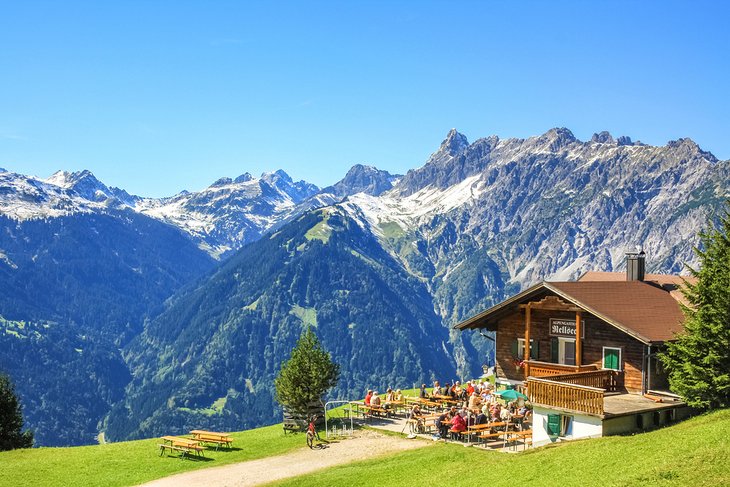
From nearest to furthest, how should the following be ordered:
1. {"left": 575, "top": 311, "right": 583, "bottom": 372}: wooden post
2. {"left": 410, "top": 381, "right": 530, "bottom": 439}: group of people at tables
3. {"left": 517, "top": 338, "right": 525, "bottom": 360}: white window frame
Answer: {"left": 410, "top": 381, "right": 530, "bottom": 439}: group of people at tables, {"left": 575, "top": 311, "right": 583, "bottom": 372}: wooden post, {"left": 517, "top": 338, "right": 525, "bottom": 360}: white window frame

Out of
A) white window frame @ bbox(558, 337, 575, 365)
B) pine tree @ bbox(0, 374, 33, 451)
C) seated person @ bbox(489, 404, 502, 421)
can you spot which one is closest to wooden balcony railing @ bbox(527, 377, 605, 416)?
seated person @ bbox(489, 404, 502, 421)

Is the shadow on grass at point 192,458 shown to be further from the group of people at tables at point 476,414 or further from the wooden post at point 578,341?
the wooden post at point 578,341

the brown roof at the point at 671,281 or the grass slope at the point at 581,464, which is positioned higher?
the brown roof at the point at 671,281

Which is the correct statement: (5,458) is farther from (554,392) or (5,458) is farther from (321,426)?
(554,392)

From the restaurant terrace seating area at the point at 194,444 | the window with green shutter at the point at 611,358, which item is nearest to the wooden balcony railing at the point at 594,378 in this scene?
the window with green shutter at the point at 611,358

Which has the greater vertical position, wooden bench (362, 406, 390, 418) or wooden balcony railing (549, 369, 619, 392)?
wooden balcony railing (549, 369, 619, 392)

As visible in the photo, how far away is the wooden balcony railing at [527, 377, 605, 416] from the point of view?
1359 inches

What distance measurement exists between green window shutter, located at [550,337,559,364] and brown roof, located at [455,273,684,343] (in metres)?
3.24

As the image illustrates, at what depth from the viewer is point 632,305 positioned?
1821 inches

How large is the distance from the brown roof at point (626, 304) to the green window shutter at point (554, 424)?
8467 mm

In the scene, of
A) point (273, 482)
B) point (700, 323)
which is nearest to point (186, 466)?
point (273, 482)

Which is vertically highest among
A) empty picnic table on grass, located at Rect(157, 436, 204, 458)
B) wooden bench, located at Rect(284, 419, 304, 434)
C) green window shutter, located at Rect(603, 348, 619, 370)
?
green window shutter, located at Rect(603, 348, 619, 370)

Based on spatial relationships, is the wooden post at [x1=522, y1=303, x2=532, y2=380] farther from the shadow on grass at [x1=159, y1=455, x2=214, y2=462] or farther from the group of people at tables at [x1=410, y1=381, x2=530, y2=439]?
the shadow on grass at [x1=159, y1=455, x2=214, y2=462]

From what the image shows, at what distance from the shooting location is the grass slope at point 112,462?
121 feet
